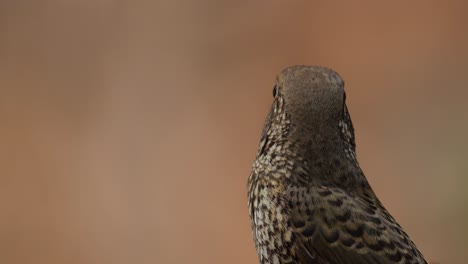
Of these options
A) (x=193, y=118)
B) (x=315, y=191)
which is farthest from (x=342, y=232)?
(x=193, y=118)

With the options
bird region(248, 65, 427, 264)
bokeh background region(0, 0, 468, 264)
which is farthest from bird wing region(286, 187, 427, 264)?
bokeh background region(0, 0, 468, 264)

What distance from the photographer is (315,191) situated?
9.04 ft

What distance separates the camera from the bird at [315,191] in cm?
267

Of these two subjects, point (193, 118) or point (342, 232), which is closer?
point (342, 232)

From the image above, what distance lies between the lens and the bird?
2670mm

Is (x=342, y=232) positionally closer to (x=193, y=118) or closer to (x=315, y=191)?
(x=315, y=191)

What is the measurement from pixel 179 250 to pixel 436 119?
1.62 metres

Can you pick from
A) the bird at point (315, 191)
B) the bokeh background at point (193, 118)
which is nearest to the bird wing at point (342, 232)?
the bird at point (315, 191)

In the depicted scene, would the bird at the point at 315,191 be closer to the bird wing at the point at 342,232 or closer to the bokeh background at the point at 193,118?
the bird wing at the point at 342,232

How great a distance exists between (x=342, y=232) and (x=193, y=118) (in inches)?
122

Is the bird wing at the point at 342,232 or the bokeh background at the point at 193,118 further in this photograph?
the bokeh background at the point at 193,118

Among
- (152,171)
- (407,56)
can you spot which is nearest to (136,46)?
(152,171)

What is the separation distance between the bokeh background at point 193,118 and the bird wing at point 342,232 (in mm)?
2547

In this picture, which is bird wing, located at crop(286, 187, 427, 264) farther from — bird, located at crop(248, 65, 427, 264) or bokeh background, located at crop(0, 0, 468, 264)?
bokeh background, located at crop(0, 0, 468, 264)
